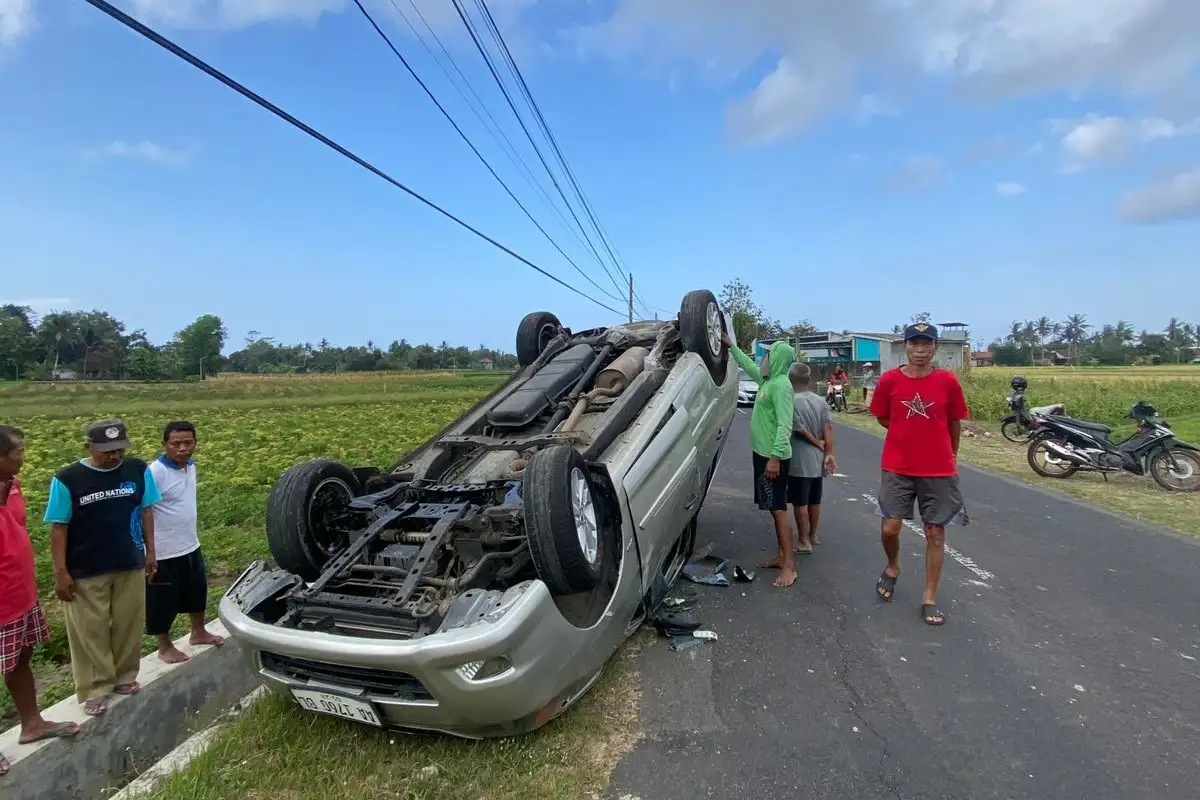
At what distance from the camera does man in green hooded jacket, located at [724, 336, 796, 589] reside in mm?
4965

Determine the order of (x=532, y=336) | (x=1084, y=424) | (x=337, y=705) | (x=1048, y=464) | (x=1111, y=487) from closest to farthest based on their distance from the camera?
(x=337, y=705) → (x=532, y=336) → (x=1111, y=487) → (x=1084, y=424) → (x=1048, y=464)

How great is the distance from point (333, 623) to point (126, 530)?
136 cm

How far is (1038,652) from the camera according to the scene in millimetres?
3785

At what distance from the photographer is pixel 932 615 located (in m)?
4.18

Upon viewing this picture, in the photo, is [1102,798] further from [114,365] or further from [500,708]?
[114,365]

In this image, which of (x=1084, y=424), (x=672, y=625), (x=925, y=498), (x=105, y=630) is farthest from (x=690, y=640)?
(x=1084, y=424)

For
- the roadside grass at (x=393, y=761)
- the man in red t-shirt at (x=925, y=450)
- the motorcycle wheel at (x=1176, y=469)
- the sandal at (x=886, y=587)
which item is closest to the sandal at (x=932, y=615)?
the man in red t-shirt at (x=925, y=450)

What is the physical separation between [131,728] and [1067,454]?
10.6 metres

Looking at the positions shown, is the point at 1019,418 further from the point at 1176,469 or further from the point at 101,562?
the point at 101,562

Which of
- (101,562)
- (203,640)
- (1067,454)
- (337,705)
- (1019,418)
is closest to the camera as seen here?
(337,705)

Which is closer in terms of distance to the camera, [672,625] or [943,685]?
[943,685]

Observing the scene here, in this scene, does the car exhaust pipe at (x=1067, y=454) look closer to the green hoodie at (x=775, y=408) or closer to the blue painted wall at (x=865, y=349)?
the green hoodie at (x=775, y=408)

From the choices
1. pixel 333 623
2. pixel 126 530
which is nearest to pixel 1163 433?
pixel 333 623

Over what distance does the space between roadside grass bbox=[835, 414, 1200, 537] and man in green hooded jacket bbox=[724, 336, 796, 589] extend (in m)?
4.39
